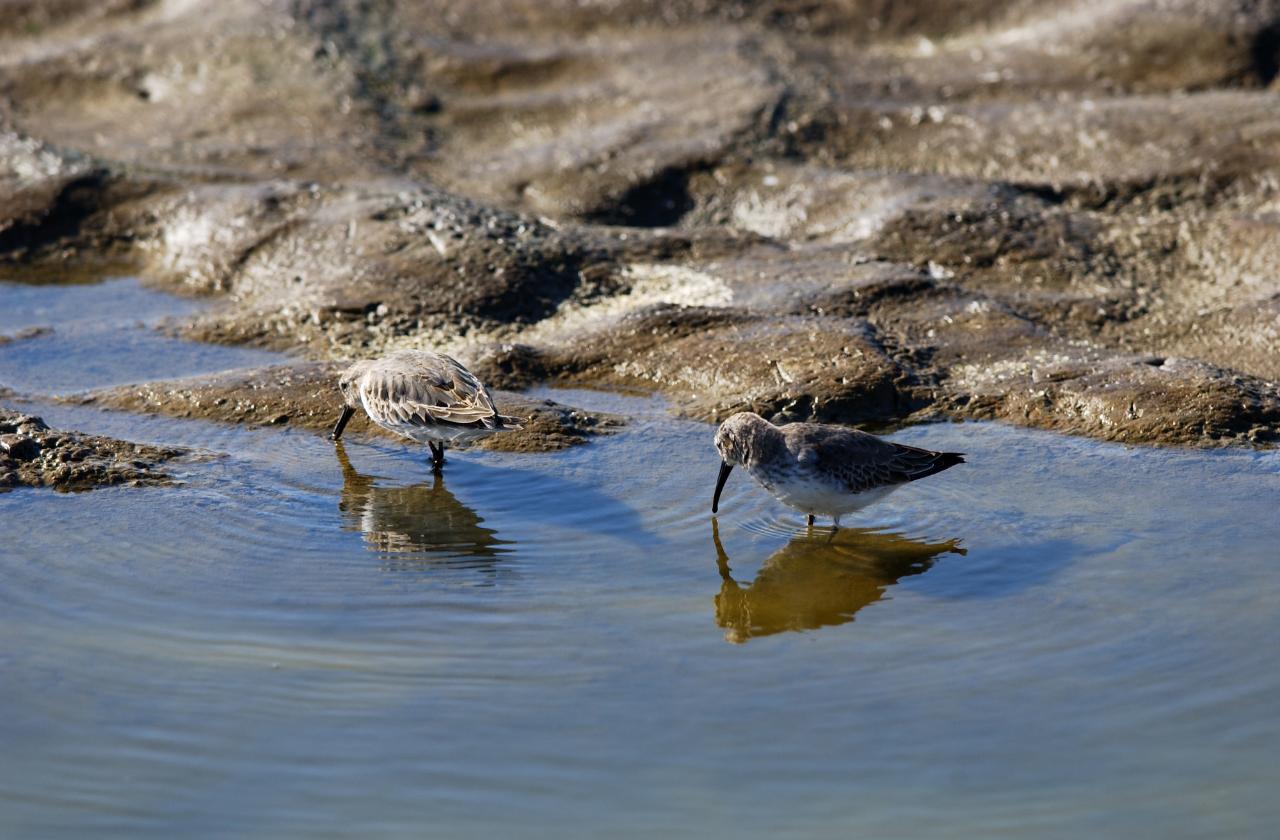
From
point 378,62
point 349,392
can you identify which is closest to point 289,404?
point 349,392

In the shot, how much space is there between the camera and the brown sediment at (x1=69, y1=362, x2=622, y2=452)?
994 cm

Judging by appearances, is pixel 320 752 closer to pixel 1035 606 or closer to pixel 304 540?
pixel 304 540

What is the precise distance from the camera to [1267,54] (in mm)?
16875

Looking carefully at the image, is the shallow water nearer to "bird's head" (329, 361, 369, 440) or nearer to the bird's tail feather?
the bird's tail feather

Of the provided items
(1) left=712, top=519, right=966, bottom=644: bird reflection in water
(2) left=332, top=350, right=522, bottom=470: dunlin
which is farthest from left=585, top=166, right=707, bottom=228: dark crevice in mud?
(1) left=712, top=519, right=966, bottom=644: bird reflection in water

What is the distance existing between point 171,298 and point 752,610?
7.93 metres

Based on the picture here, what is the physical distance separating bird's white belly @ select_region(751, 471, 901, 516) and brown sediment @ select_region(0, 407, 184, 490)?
3.78 m

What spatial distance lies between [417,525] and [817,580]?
2.44 m

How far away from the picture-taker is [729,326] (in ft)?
37.0

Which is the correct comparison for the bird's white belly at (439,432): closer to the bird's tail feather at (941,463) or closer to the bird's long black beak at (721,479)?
the bird's long black beak at (721,479)

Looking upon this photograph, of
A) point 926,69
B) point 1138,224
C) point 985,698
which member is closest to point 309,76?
point 926,69

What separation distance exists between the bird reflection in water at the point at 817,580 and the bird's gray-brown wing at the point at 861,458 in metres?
0.41

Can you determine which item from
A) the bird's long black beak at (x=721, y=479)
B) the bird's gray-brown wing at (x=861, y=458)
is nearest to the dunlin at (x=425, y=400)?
the bird's long black beak at (x=721, y=479)

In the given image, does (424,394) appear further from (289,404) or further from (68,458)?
(68,458)
